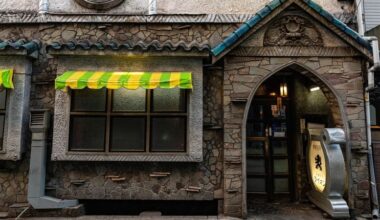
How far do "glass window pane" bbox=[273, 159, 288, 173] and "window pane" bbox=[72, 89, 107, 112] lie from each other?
5.88 metres

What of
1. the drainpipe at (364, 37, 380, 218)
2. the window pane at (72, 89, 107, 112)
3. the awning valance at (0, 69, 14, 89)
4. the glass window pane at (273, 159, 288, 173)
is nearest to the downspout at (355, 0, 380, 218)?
the drainpipe at (364, 37, 380, 218)

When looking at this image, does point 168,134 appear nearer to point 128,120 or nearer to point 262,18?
point 128,120

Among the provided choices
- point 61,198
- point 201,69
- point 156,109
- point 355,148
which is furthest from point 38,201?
point 355,148

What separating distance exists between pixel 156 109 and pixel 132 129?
86 centimetres

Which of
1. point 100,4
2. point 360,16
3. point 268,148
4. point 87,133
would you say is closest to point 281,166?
point 268,148

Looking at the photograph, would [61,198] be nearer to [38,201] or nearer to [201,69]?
[38,201]

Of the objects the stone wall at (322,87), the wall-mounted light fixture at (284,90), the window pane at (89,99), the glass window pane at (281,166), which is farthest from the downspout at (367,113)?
the window pane at (89,99)

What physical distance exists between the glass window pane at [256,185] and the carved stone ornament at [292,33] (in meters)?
→ 4.49

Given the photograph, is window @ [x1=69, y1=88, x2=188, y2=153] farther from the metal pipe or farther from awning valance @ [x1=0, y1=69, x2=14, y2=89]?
the metal pipe

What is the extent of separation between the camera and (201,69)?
7301 mm

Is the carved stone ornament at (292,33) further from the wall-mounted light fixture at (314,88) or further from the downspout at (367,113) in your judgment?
the wall-mounted light fixture at (314,88)

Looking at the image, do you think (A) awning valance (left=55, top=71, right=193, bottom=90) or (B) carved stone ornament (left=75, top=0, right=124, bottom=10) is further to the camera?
(B) carved stone ornament (left=75, top=0, right=124, bottom=10)

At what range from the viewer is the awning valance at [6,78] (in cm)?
670

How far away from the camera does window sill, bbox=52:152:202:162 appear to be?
696cm
